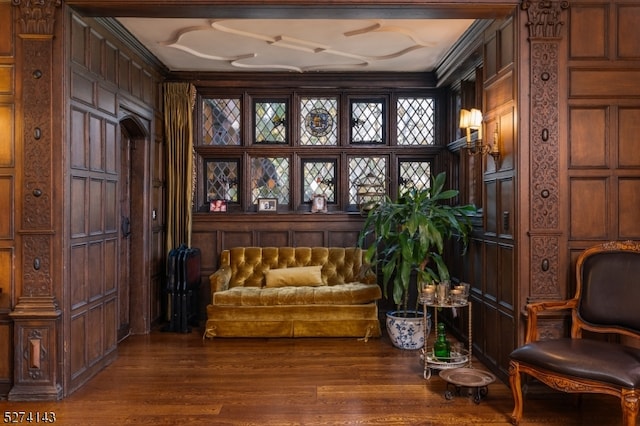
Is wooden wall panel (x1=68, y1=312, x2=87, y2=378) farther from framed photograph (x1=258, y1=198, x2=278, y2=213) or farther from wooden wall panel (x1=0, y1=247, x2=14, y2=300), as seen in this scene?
framed photograph (x1=258, y1=198, x2=278, y2=213)

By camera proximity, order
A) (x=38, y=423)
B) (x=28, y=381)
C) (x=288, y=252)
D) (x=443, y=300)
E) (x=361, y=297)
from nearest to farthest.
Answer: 1. (x=38, y=423)
2. (x=28, y=381)
3. (x=443, y=300)
4. (x=361, y=297)
5. (x=288, y=252)

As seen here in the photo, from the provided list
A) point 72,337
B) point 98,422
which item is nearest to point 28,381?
point 72,337

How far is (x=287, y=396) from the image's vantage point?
136 inches

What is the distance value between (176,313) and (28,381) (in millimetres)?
1933

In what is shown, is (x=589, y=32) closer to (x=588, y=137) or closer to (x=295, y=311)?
(x=588, y=137)

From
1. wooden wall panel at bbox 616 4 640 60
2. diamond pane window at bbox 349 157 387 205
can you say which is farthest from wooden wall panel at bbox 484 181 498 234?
diamond pane window at bbox 349 157 387 205

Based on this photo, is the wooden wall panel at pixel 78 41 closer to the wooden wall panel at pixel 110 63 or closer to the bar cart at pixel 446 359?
the wooden wall panel at pixel 110 63

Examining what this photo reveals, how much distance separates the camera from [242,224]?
5840mm

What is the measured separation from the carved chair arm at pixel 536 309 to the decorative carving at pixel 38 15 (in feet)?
12.2

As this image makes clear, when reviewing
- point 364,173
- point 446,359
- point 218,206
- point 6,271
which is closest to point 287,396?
point 446,359

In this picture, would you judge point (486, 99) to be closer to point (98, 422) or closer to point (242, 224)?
point (242, 224)

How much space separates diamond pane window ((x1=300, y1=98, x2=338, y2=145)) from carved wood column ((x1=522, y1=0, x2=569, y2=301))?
288 centimetres

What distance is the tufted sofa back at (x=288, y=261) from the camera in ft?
18.2

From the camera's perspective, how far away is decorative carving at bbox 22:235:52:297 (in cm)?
338
